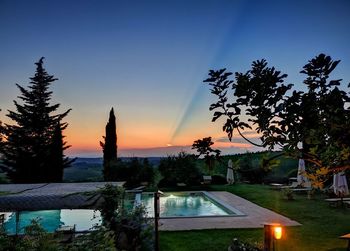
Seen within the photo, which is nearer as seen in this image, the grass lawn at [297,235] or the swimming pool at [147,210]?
the grass lawn at [297,235]

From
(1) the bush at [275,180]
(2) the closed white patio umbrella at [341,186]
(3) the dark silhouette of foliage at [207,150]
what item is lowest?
(1) the bush at [275,180]

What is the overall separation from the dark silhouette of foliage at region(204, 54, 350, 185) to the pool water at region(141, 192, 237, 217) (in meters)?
9.45

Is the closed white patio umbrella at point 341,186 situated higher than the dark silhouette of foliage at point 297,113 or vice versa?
the dark silhouette of foliage at point 297,113

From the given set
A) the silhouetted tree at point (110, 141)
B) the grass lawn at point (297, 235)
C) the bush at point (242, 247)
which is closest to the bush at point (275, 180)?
the grass lawn at point (297, 235)

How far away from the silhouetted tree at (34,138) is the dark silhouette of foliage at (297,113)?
80.1 ft

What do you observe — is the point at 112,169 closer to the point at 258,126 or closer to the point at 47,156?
the point at 47,156

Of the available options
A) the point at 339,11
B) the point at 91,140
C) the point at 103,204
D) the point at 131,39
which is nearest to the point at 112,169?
the point at 91,140

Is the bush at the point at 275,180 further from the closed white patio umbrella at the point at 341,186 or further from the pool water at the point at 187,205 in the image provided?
the closed white patio umbrella at the point at 341,186

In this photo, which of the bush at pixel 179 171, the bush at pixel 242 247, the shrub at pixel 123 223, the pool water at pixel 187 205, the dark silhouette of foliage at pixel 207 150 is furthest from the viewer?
the bush at pixel 179 171

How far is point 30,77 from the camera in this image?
1029 inches

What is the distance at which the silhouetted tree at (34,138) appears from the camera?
82.3 feet

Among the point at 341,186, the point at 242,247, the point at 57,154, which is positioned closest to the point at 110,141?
the point at 57,154

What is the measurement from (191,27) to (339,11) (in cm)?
634

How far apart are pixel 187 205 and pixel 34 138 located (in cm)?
1577
